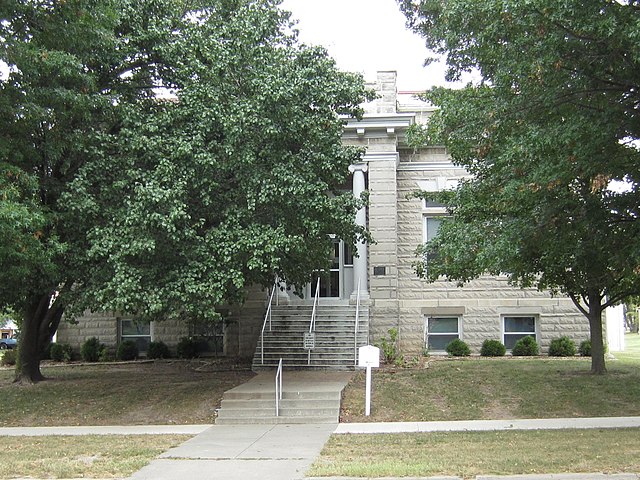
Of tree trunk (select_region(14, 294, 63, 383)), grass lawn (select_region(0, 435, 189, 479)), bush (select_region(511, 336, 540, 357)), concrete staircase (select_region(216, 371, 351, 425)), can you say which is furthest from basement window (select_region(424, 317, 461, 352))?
grass lawn (select_region(0, 435, 189, 479))

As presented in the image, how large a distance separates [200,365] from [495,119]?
42.5 ft

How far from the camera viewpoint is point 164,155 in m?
13.5

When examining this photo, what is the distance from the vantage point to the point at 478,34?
10.1 metres

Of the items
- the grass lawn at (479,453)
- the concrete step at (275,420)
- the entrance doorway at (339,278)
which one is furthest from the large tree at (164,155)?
the entrance doorway at (339,278)

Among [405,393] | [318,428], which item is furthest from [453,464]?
[405,393]

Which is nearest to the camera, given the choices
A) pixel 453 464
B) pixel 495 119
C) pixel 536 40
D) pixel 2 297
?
pixel 453 464

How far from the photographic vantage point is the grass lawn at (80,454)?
28.8 ft

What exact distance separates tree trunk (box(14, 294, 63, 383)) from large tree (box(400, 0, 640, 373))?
10.2 meters

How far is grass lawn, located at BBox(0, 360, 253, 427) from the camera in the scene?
13727mm

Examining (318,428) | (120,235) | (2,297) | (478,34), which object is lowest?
(318,428)

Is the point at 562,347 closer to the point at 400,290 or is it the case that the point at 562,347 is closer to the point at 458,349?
the point at 458,349

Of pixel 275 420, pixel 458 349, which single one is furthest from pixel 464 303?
pixel 275 420

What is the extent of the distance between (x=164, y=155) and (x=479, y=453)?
8199mm

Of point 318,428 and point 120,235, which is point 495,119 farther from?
point 120,235
